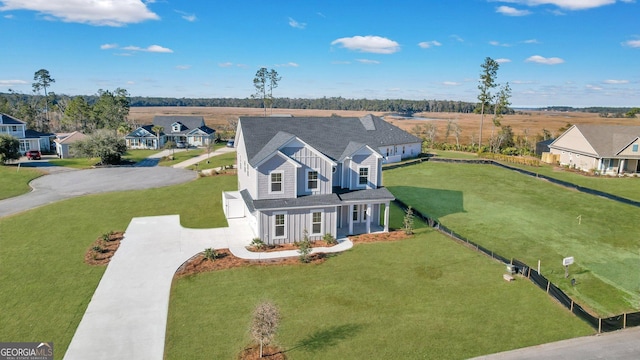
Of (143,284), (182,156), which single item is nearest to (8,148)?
(182,156)

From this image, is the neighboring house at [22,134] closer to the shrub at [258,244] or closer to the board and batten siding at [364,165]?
the shrub at [258,244]

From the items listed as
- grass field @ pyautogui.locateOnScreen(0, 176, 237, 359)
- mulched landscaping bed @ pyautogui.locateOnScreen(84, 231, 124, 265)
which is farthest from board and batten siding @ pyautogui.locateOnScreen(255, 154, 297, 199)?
mulched landscaping bed @ pyautogui.locateOnScreen(84, 231, 124, 265)

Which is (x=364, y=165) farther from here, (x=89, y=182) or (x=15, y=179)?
(x=15, y=179)

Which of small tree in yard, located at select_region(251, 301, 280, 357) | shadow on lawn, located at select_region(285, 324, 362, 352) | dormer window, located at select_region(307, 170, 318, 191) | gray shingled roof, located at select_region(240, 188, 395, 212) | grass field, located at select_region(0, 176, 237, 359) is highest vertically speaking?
dormer window, located at select_region(307, 170, 318, 191)

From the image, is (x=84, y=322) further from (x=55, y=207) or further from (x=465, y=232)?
(x=465, y=232)

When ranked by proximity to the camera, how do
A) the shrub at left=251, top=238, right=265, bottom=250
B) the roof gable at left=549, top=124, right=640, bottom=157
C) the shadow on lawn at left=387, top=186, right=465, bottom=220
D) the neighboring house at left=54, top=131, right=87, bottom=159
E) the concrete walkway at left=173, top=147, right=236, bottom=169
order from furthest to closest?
the neighboring house at left=54, top=131, right=87, bottom=159
the concrete walkway at left=173, top=147, right=236, bottom=169
the roof gable at left=549, top=124, right=640, bottom=157
the shadow on lawn at left=387, top=186, right=465, bottom=220
the shrub at left=251, top=238, right=265, bottom=250

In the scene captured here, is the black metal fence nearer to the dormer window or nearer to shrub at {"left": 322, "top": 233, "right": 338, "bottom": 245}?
shrub at {"left": 322, "top": 233, "right": 338, "bottom": 245}
